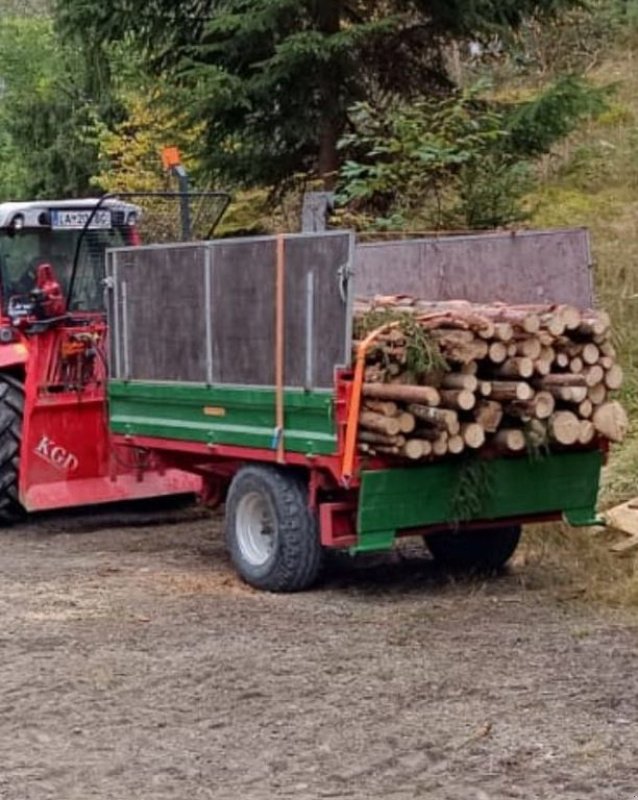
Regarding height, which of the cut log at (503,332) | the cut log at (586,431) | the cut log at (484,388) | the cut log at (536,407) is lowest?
the cut log at (586,431)

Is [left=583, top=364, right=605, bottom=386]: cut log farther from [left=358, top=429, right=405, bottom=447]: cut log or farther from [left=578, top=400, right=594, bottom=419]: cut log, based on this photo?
[left=358, top=429, right=405, bottom=447]: cut log

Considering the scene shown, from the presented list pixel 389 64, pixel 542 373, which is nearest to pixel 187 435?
pixel 542 373

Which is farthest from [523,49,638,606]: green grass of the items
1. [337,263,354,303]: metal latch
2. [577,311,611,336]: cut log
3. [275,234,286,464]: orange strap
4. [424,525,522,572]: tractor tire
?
[337,263,354,303]: metal latch

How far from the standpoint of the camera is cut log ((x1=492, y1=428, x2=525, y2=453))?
8672 millimetres

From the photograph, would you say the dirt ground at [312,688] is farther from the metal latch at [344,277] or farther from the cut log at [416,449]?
the metal latch at [344,277]

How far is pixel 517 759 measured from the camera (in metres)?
5.86

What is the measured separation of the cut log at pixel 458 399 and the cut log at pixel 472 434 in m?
0.12

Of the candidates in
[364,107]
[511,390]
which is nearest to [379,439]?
[511,390]

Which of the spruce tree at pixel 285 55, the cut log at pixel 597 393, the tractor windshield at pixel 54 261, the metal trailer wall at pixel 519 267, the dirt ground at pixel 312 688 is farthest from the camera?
the spruce tree at pixel 285 55

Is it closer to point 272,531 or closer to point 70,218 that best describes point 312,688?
point 272,531

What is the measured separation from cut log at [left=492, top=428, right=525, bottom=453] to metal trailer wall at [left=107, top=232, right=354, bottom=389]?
0.97 meters

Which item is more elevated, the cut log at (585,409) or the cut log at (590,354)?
the cut log at (590,354)

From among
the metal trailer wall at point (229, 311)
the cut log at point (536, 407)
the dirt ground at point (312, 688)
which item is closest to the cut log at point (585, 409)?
the cut log at point (536, 407)

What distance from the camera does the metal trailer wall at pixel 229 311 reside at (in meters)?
8.60
